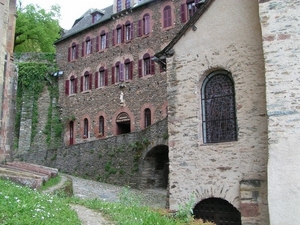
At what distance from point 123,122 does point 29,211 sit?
61.7 feet

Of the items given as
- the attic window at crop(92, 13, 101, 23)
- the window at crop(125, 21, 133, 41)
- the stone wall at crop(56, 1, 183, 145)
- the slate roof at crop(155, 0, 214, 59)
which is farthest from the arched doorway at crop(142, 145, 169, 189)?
the attic window at crop(92, 13, 101, 23)

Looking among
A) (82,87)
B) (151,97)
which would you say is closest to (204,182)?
(151,97)

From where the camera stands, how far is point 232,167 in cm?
949

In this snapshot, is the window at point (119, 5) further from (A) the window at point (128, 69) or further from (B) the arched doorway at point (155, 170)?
(B) the arched doorway at point (155, 170)

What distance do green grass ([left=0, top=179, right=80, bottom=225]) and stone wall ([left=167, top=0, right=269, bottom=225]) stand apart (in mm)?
4234

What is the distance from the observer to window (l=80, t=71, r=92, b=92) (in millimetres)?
26891

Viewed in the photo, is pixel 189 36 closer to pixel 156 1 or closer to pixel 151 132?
pixel 151 132

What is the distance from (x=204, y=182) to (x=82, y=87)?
745 inches

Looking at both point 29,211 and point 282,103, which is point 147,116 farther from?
point 29,211

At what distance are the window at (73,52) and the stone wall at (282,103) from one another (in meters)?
20.9

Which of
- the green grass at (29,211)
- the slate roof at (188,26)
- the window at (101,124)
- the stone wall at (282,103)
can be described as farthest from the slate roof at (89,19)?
the green grass at (29,211)

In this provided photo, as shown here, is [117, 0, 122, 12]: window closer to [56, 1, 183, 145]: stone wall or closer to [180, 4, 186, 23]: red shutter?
[56, 1, 183, 145]: stone wall

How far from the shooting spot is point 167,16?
2298cm

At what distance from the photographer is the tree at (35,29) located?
113 feet
